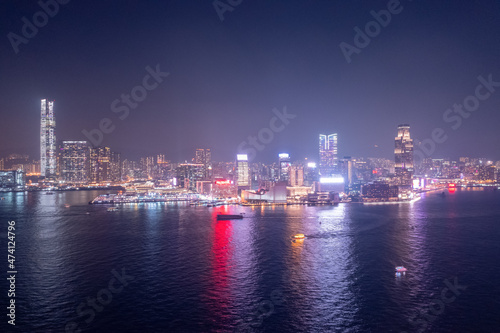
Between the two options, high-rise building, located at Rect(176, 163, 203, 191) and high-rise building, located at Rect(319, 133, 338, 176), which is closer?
high-rise building, located at Rect(176, 163, 203, 191)

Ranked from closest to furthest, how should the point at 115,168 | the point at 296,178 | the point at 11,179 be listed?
1. the point at 296,178
2. the point at 11,179
3. the point at 115,168

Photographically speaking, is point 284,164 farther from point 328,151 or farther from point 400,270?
point 400,270

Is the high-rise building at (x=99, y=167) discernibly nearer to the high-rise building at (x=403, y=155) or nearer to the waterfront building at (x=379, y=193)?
the waterfront building at (x=379, y=193)

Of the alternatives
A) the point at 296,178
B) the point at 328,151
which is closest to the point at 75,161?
the point at 296,178

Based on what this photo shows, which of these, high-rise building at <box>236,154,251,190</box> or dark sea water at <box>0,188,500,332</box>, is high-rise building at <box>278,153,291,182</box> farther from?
dark sea water at <box>0,188,500,332</box>

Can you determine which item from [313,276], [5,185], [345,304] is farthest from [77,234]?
[5,185]

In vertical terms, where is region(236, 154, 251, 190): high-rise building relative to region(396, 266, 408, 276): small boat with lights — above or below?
above

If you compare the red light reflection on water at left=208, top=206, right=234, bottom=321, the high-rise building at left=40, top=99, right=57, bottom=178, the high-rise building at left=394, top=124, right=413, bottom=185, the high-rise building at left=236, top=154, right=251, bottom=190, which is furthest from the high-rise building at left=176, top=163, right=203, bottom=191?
the red light reflection on water at left=208, top=206, right=234, bottom=321
